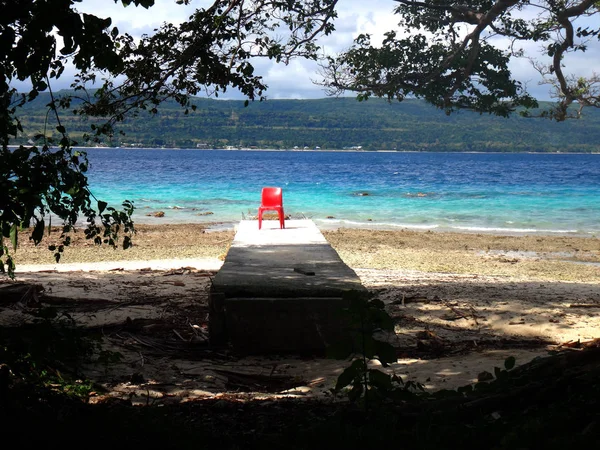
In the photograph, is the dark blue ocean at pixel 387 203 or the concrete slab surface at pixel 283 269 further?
the dark blue ocean at pixel 387 203

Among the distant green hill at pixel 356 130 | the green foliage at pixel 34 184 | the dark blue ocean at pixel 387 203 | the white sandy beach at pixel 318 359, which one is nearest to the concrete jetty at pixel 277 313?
the white sandy beach at pixel 318 359

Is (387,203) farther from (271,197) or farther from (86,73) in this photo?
(86,73)

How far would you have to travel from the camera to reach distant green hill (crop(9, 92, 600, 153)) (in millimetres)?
99125

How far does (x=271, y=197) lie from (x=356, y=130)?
341 ft

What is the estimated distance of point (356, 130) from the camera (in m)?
113

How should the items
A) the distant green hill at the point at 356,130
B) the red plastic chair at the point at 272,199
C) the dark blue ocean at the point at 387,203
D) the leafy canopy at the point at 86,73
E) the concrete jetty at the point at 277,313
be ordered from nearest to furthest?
the leafy canopy at the point at 86,73 < the concrete jetty at the point at 277,313 < the red plastic chair at the point at 272,199 < the dark blue ocean at the point at 387,203 < the distant green hill at the point at 356,130

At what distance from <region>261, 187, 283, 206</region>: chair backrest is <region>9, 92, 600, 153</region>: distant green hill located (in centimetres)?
8311

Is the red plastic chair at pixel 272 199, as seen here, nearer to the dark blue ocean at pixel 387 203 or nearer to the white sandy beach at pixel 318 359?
the white sandy beach at pixel 318 359

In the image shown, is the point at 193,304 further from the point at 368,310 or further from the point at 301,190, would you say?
the point at 301,190

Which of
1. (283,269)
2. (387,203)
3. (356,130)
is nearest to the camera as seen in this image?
(283,269)

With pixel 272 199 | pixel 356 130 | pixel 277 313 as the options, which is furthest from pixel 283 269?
pixel 356 130

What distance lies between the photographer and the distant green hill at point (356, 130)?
99.1 meters

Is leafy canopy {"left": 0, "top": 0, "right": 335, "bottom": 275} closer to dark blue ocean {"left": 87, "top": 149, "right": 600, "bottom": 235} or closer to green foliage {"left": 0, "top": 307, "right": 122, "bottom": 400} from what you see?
green foliage {"left": 0, "top": 307, "right": 122, "bottom": 400}

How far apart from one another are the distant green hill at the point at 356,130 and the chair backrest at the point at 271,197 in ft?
273
